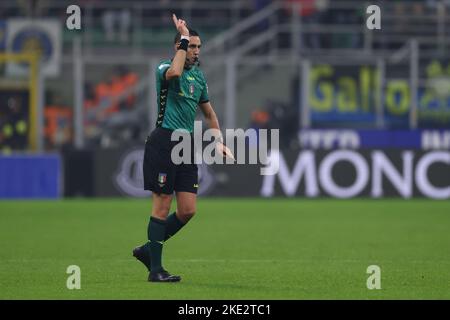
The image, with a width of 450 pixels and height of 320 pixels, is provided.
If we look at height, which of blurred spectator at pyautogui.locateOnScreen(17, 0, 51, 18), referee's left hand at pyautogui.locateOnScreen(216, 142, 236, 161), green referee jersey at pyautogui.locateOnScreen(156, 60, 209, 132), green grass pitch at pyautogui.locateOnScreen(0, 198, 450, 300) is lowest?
green grass pitch at pyautogui.locateOnScreen(0, 198, 450, 300)

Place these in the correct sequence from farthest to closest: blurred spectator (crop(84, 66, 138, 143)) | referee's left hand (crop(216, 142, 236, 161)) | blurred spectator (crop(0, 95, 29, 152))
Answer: blurred spectator (crop(84, 66, 138, 143))
blurred spectator (crop(0, 95, 29, 152))
referee's left hand (crop(216, 142, 236, 161))

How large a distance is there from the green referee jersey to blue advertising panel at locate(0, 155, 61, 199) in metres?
13.3

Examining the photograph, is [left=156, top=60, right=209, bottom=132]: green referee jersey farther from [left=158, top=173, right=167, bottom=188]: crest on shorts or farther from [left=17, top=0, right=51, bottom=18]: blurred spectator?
[left=17, top=0, right=51, bottom=18]: blurred spectator

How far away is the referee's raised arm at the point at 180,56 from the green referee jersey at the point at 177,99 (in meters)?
0.27

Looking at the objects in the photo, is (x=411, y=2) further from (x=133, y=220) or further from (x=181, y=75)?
(x=181, y=75)

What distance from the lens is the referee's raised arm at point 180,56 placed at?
9.99 m

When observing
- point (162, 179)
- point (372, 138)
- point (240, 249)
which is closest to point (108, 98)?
point (372, 138)

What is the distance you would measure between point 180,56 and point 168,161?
0.98m

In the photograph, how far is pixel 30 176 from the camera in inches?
926

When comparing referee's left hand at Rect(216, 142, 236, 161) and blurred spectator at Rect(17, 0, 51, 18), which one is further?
blurred spectator at Rect(17, 0, 51, 18)

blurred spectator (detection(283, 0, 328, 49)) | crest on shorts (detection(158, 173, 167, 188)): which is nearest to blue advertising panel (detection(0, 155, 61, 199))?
blurred spectator (detection(283, 0, 328, 49))

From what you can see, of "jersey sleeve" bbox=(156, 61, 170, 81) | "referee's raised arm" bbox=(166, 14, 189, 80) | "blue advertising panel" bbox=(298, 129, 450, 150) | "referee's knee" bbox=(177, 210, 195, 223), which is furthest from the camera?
"blue advertising panel" bbox=(298, 129, 450, 150)

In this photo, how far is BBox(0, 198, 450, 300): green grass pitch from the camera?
9.81 meters

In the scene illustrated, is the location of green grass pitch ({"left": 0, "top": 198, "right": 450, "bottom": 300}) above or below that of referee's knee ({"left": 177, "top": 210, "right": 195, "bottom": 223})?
below
